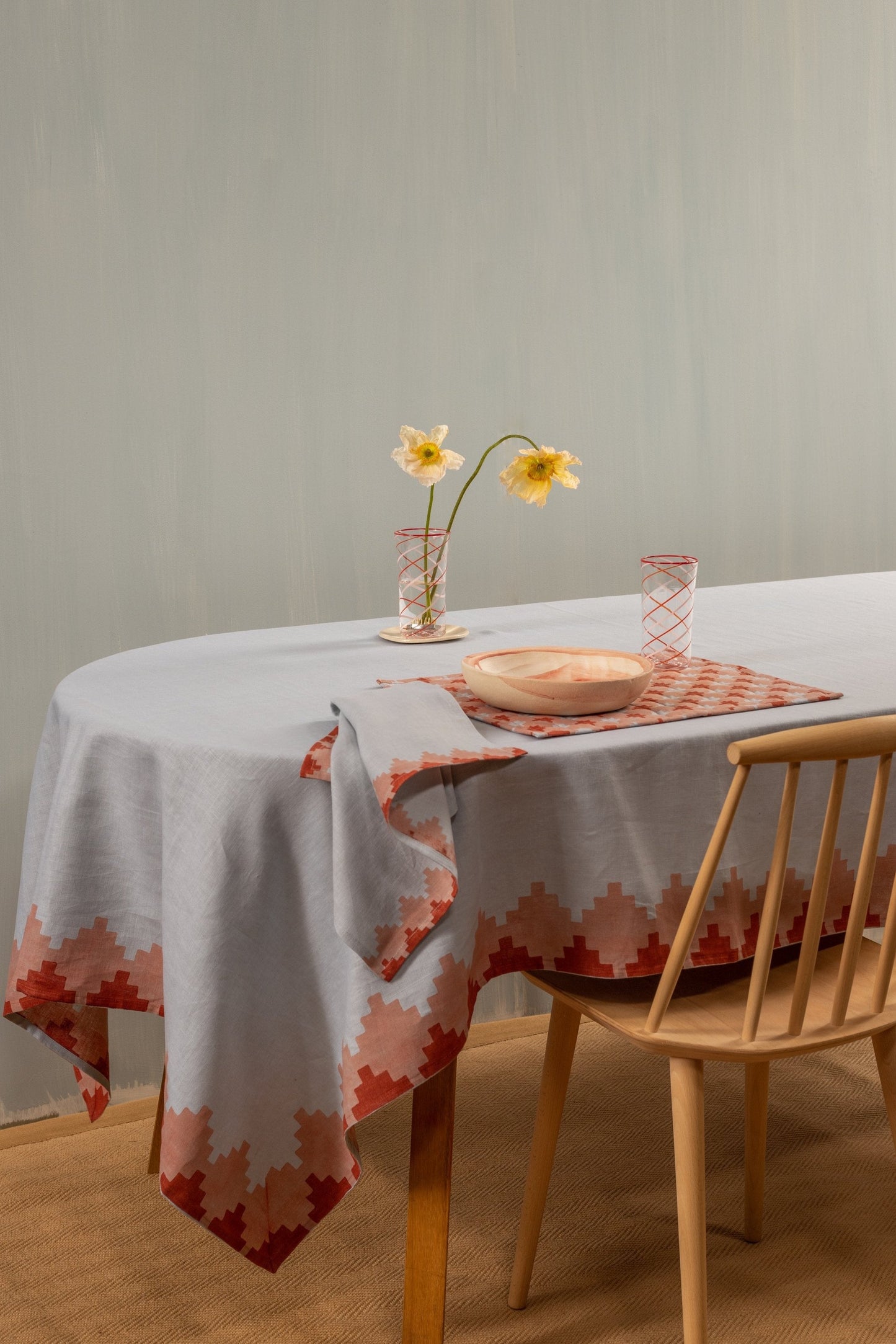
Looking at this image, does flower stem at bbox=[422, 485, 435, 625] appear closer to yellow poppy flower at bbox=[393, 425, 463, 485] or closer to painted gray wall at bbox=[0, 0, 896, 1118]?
yellow poppy flower at bbox=[393, 425, 463, 485]

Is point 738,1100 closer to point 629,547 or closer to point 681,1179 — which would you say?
point 681,1179

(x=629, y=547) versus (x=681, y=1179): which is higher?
(x=629, y=547)

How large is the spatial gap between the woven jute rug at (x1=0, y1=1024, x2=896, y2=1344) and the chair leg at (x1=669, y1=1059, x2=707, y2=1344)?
13.1 inches

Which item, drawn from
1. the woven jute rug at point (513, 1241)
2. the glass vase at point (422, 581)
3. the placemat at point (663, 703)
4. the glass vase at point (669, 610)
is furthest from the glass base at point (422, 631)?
the woven jute rug at point (513, 1241)

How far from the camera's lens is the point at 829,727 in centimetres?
115

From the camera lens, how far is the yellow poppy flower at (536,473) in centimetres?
168

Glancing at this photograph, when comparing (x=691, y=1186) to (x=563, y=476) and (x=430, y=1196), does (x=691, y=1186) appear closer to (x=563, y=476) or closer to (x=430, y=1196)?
(x=430, y=1196)

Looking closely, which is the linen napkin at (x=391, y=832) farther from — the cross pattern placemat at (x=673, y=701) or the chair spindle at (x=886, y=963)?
the chair spindle at (x=886, y=963)

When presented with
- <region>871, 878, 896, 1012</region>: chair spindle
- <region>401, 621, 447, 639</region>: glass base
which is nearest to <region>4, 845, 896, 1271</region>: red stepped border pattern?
<region>871, 878, 896, 1012</region>: chair spindle

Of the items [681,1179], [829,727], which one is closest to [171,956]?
[681,1179]

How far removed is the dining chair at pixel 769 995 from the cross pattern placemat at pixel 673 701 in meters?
0.16

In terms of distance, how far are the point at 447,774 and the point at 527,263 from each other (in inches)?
62.2

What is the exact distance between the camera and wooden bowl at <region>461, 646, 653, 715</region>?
4.50 ft

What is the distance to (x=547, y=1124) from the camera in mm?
1591
